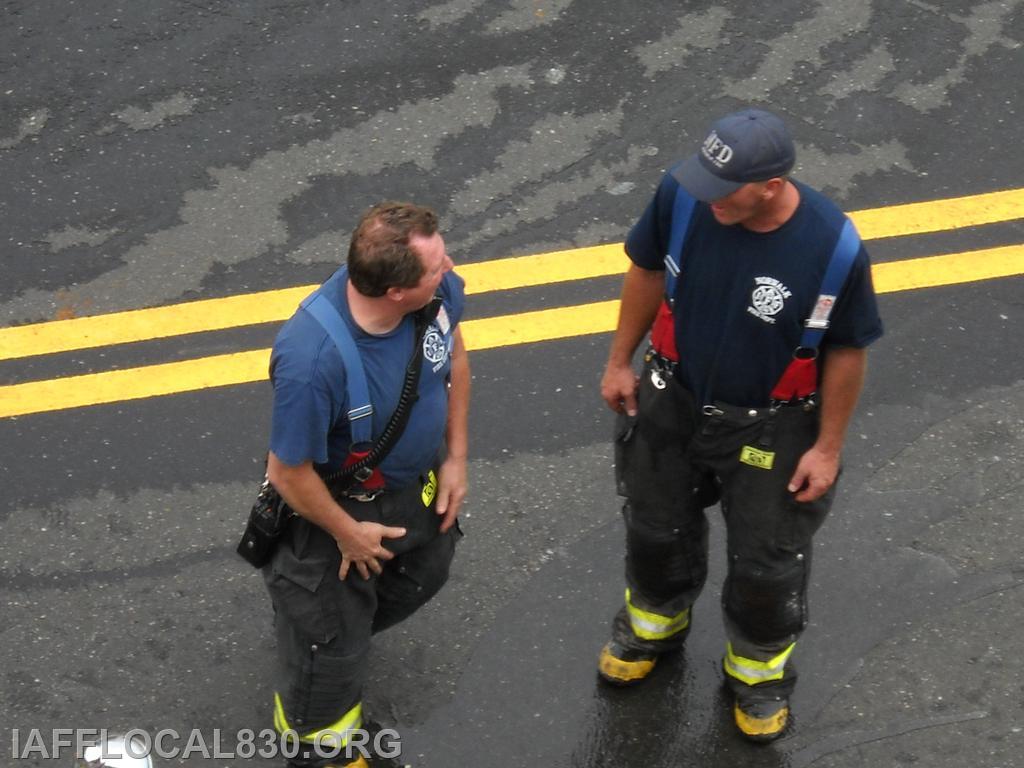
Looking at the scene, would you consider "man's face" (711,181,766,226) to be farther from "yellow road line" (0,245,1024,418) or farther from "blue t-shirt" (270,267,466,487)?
"yellow road line" (0,245,1024,418)

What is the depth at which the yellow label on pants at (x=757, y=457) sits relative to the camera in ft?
13.0

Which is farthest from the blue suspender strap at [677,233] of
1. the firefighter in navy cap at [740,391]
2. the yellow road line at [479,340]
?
the yellow road line at [479,340]

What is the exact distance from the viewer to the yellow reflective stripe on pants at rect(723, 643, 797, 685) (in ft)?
14.3

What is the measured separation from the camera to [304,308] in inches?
142

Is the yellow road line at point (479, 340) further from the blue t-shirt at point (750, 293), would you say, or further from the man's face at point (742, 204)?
the man's face at point (742, 204)

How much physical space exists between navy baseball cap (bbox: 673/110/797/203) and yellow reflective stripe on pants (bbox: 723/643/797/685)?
148 centimetres

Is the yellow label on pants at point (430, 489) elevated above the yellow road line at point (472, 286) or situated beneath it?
elevated above

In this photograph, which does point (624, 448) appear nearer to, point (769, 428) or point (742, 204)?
point (769, 428)

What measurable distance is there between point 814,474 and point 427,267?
1178 mm

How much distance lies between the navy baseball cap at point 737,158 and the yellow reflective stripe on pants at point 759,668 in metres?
1.48

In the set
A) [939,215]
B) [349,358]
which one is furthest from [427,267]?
[939,215]

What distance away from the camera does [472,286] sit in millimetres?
6059

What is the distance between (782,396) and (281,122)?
362cm

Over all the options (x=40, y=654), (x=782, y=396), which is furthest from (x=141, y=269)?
(x=782, y=396)
